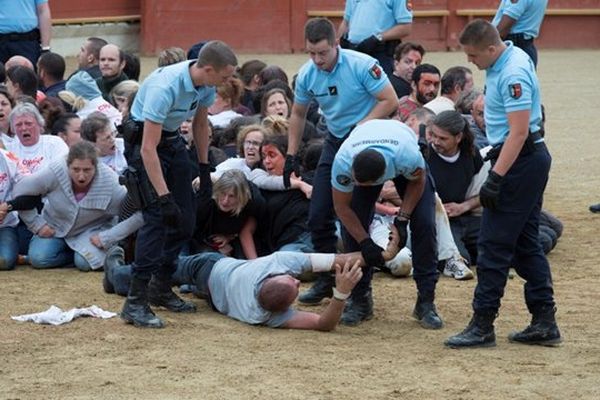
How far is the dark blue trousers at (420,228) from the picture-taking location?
8148 mm

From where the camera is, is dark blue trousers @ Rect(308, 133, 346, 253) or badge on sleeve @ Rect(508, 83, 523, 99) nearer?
badge on sleeve @ Rect(508, 83, 523, 99)

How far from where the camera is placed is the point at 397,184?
8.25 metres

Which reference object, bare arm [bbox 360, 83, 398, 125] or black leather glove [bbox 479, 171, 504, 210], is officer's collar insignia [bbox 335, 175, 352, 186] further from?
black leather glove [bbox 479, 171, 504, 210]

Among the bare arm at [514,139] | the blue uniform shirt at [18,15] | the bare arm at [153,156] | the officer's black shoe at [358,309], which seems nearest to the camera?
the bare arm at [514,139]

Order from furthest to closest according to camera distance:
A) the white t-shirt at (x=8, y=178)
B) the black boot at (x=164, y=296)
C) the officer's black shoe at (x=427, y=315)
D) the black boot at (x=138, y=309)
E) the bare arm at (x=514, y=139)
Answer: the white t-shirt at (x=8, y=178) < the black boot at (x=164, y=296) < the officer's black shoe at (x=427, y=315) < the black boot at (x=138, y=309) < the bare arm at (x=514, y=139)

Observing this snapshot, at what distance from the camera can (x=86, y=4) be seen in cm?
2386

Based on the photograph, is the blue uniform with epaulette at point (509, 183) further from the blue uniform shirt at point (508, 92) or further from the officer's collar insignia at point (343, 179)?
the officer's collar insignia at point (343, 179)

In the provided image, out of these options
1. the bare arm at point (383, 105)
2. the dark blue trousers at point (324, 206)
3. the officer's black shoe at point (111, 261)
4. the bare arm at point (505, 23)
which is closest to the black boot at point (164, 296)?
the officer's black shoe at point (111, 261)

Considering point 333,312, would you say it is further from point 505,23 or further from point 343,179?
point 505,23

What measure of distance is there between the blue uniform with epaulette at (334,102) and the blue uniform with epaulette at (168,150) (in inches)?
28.2

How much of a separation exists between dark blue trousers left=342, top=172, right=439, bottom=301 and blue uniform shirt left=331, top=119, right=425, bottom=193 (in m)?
0.20

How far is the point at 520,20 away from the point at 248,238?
165 inches

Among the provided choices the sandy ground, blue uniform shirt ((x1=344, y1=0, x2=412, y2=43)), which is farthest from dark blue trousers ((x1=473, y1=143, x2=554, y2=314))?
blue uniform shirt ((x1=344, y1=0, x2=412, y2=43))

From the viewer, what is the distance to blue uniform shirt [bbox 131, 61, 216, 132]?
7.84 m
